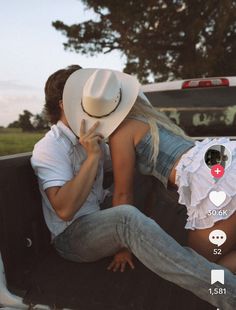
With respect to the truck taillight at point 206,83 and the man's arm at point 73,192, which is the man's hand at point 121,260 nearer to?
the man's arm at point 73,192

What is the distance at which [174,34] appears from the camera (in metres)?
16.7

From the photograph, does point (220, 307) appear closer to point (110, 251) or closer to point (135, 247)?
point (135, 247)

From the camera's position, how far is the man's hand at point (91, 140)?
1.98m

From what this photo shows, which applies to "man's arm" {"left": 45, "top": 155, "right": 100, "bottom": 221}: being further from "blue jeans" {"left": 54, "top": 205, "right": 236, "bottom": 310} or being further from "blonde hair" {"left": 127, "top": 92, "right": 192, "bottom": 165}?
"blonde hair" {"left": 127, "top": 92, "right": 192, "bottom": 165}

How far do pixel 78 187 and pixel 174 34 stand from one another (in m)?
15.5

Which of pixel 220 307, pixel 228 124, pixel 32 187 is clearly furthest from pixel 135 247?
pixel 228 124

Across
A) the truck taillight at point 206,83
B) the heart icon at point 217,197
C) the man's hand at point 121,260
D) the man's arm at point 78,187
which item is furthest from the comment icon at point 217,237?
the truck taillight at point 206,83

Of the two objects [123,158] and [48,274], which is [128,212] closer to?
[123,158]

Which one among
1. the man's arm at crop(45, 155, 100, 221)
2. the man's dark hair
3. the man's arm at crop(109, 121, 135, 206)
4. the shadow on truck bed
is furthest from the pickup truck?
the man's arm at crop(109, 121, 135, 206)

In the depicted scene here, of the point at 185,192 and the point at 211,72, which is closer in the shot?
the point at 185,192

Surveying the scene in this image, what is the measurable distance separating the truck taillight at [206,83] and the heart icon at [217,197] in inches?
62.3

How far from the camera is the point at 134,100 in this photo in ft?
7.20

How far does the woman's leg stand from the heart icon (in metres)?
0.09

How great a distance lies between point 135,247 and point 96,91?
678mm
